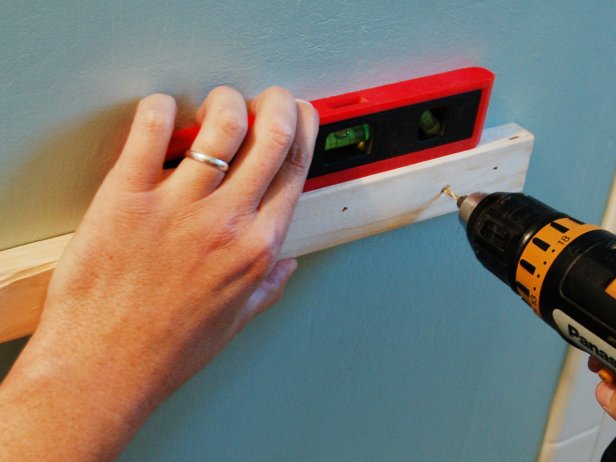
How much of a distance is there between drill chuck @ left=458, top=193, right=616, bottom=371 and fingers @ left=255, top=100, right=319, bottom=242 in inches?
6.2

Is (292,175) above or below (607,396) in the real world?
above

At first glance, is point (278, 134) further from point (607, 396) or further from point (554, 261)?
point (607, 396)

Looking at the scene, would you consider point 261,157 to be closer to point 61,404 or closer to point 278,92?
point 278,92

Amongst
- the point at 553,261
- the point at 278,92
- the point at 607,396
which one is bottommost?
the point at 607,396

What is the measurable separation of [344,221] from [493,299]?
0.27 metres

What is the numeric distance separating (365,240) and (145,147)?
9.9 inches

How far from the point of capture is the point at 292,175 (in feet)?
1.65

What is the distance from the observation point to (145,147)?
456 mm

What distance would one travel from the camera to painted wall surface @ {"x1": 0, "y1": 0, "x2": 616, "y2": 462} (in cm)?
46

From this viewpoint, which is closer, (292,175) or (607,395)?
(292,175)

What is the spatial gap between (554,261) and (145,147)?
1.01 feet

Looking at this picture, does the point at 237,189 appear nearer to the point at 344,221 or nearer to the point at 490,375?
the point at 344,221

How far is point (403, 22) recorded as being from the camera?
0.54 metres

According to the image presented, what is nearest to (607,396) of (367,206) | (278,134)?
(367,206)
